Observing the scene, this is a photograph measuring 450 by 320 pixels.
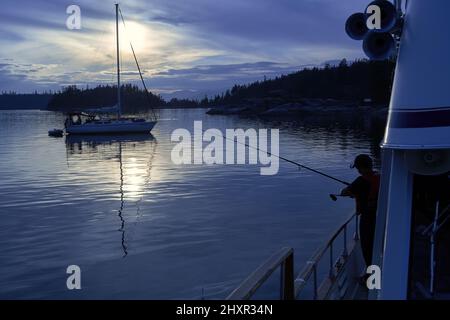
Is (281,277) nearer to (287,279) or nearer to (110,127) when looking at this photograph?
(287,279)

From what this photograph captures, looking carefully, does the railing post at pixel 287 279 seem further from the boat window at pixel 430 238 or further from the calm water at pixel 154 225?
the calm water at pixel 154 225

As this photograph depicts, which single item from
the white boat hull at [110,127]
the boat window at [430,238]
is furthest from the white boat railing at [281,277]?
the white boat hull at [110,127]

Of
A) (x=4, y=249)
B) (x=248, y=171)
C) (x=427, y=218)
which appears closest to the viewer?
(x=427, y=218)

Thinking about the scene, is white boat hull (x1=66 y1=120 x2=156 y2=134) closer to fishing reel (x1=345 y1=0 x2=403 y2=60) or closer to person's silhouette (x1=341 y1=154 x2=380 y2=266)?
person's silhouette (x1=341 y1=154 x2=380 y2=266)

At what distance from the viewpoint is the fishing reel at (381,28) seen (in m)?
5.02

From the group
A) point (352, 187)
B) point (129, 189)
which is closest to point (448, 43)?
point (352, 187)

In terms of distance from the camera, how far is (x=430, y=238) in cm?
539

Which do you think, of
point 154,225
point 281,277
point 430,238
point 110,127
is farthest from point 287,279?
point 110,127

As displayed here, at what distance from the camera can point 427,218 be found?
18.1 feet

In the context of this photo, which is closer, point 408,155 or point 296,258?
point 408,155

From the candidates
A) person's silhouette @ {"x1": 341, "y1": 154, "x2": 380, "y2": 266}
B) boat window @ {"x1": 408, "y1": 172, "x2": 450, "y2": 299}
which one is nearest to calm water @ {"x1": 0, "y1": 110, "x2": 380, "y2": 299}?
person's silhouette @ {"x1": 341, "y1": 154, "x2": 380, "y2": 266}

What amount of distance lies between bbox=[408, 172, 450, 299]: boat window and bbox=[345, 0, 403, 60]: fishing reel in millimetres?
1335
